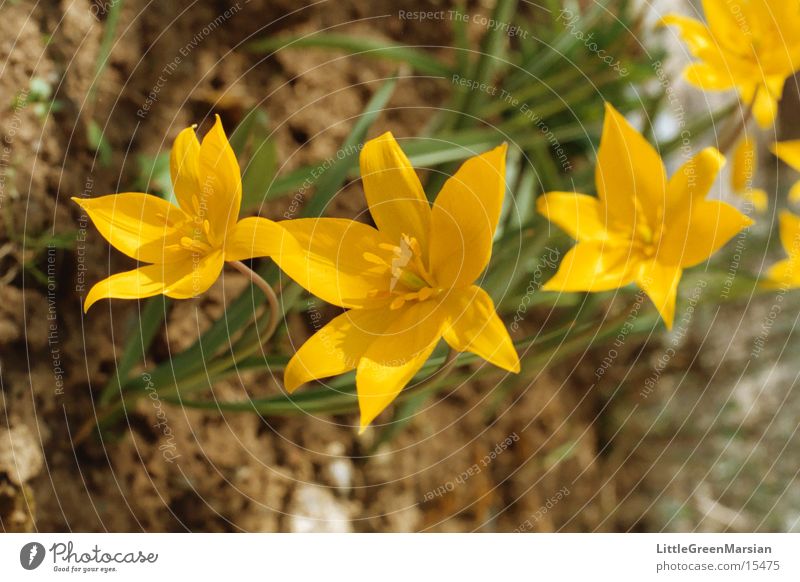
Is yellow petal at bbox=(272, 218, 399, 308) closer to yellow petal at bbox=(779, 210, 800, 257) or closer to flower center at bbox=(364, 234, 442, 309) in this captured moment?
flower center at bbox=(364, 234, 442, 309)

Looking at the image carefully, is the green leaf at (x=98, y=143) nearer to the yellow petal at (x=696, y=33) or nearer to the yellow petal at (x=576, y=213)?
the yellow petal at (x=576, y=213)

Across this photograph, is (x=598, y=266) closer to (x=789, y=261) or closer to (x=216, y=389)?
(x=789, y=261)

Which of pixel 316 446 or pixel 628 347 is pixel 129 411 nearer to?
pixel 316 446

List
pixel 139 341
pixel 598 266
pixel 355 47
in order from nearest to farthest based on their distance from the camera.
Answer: pixel 598 266 < pixel 139 341 < pixel 355 47
